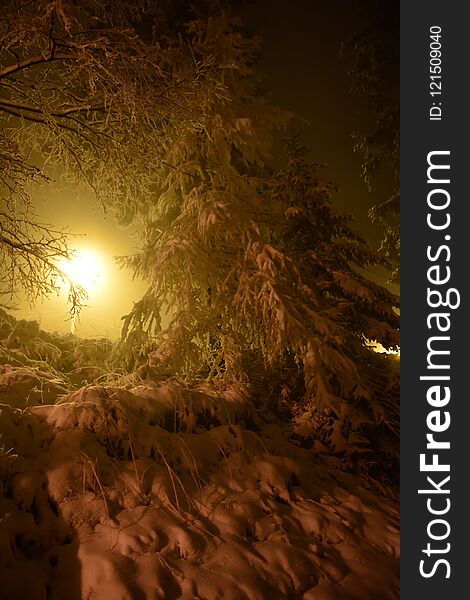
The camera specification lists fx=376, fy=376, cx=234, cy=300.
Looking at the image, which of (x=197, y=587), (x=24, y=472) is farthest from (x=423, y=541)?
(x=24, y=472)

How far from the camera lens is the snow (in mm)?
2869

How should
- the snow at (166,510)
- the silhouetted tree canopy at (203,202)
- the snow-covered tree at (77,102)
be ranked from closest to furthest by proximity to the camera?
the snow at (166,510) < the snow-covered tree at (77,102) < the silhouetted tree canopy at (203,202)

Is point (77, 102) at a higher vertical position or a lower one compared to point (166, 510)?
higher

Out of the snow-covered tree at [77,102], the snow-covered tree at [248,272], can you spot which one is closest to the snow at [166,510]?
the snow-covered tree at [248,272]

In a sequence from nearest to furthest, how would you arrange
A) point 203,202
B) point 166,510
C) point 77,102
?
point 166,510 → point 77,102 → point 203,202

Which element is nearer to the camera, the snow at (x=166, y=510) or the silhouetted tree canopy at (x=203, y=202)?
the snow at (x=166, y=510)

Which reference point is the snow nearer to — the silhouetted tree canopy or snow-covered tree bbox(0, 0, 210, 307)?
the silhouetted tree canopy

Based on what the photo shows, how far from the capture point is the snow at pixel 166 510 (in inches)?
113

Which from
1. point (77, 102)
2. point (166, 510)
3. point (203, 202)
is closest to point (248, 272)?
point (203, 202)

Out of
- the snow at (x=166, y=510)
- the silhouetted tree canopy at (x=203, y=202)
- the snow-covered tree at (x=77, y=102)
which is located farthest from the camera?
the silhouetted tree canopy at (x=203, y=202)

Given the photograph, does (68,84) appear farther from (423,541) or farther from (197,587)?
(423,541)

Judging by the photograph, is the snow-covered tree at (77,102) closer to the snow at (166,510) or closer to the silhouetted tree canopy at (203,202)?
the silhouetted tree canopy at (203,202)

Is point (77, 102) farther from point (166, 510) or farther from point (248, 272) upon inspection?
point (166, 510)

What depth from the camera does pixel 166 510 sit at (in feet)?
11.5
